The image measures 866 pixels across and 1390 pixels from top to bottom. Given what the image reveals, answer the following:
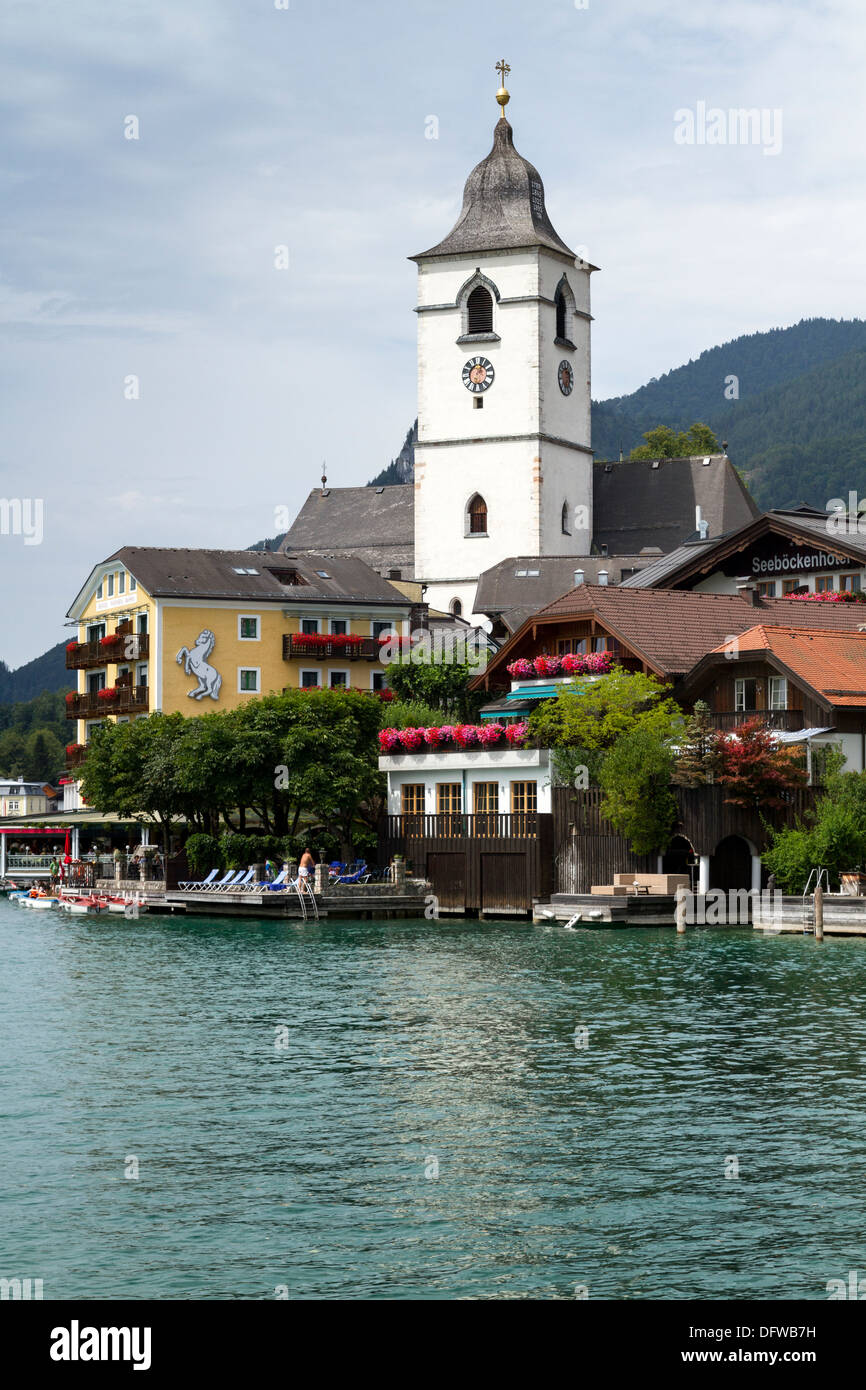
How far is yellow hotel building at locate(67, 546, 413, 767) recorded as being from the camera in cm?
9250

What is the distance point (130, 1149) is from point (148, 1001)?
17193 millimetres

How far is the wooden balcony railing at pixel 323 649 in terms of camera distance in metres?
94.2

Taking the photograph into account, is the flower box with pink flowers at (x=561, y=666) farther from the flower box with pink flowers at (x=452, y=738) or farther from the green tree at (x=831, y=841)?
the green tree at (x=831, y=841)

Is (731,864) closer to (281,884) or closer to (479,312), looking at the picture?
(281,884)

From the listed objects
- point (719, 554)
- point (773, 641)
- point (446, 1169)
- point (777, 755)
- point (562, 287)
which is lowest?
point (446, 1169)

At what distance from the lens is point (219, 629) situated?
93.5 m

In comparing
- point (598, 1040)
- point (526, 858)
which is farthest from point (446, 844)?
point (598, 1040)

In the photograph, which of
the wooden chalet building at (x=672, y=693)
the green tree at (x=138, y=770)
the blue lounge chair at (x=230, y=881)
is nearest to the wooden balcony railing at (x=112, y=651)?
the green tree at (x=138, y=770)

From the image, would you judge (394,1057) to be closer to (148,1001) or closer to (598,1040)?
(598,1040)

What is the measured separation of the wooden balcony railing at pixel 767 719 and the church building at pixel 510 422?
136ft

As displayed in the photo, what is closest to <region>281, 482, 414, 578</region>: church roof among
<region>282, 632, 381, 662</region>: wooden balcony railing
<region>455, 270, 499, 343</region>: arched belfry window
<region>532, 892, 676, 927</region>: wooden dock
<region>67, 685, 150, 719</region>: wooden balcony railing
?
<region>455, 270, 499, 343</region>: arched belfry window

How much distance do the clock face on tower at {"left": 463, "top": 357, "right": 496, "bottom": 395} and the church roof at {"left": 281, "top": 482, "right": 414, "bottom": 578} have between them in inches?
447

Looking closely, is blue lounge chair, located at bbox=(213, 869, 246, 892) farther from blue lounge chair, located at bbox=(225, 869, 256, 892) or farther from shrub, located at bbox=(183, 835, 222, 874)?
shrub, located at bbox=(183, 835, 222, 874)

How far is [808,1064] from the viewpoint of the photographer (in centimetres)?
2967
